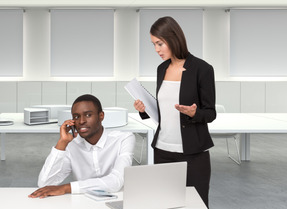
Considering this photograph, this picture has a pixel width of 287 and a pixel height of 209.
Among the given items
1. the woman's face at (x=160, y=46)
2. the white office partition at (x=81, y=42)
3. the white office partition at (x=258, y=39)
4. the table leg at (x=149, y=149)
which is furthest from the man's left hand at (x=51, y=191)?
the white office partition at (x=258, y=39)

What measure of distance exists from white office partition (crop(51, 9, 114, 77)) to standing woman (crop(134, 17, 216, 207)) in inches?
264

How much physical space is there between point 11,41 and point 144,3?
291cm

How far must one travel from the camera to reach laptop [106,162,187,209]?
1.49 m

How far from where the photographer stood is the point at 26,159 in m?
5.89

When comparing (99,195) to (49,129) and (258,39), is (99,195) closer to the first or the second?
(49,129)

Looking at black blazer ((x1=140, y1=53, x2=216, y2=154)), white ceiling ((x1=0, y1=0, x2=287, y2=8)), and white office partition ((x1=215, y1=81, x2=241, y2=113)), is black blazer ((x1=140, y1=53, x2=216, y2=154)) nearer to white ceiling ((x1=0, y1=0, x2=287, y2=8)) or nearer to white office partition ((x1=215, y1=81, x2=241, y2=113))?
white ceiling ((x1=0, y1=0, x2=287, y2=8))

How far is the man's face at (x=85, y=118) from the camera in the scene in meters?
2.09

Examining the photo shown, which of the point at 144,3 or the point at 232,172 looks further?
the point at 144,3

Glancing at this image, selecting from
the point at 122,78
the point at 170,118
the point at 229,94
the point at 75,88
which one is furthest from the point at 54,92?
the point at 170,118

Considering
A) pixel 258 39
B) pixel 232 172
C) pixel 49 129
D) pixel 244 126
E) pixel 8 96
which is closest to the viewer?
pixel 49 129

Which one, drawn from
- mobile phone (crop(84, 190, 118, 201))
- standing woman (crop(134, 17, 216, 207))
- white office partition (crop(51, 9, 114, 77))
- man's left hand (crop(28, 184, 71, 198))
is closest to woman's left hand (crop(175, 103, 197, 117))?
standing woman (crop(134, 17, 216, 207))

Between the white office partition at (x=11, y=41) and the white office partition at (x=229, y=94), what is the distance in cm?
418

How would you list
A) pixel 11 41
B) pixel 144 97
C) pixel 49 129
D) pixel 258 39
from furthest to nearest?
1. pixel 258 39
2. pixel 11 41
3. pixel 49 129
4. pixel 144 97

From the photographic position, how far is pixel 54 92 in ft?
26.5
